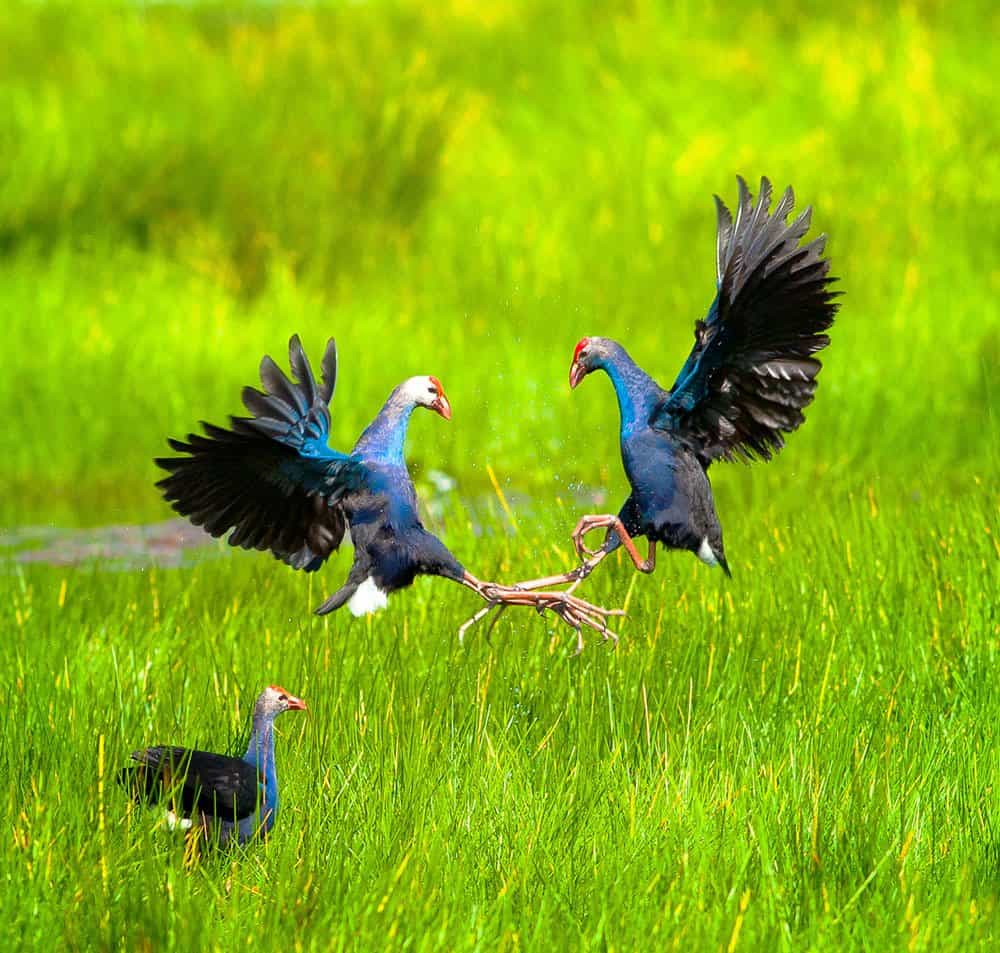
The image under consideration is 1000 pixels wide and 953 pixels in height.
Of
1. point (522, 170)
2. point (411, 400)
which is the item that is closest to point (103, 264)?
point (522, 170)

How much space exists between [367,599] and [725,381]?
970 mm

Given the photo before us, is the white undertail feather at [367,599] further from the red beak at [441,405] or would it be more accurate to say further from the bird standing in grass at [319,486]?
the red beak at [441,405]

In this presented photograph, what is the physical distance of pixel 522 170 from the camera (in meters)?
13.3

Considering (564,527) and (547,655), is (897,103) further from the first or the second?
(547,655)

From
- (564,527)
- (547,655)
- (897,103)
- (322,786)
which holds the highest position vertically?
(897,103)

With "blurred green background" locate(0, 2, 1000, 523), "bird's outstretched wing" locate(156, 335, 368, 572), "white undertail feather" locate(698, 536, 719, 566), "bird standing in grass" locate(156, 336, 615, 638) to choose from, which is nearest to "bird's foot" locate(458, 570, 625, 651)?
"bird standing in grass" locate(156, 336, 615, 638)

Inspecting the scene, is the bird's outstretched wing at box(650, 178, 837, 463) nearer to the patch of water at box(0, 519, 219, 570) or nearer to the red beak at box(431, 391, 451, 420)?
the red beak at box(431, 391, 451, 420)

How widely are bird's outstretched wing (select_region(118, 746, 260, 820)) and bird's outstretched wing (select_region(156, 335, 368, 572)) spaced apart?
50 cm

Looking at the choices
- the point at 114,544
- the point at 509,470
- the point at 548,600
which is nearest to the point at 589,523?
the point at 548,600

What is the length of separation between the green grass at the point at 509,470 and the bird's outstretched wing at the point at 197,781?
0.28 feet

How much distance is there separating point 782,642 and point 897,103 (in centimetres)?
895

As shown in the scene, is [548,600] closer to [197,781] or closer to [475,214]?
[197,781]

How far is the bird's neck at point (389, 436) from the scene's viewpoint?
412 centimetres

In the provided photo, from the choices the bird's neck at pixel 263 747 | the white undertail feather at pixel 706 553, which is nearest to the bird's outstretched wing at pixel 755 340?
the white undertail feather at pixel 706 553
